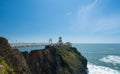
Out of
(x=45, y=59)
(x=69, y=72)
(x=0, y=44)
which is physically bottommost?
(x=69, y=72)

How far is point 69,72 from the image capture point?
50812mm

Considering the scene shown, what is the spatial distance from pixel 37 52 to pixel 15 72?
21.1m

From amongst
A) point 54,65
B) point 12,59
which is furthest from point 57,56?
point 12,59

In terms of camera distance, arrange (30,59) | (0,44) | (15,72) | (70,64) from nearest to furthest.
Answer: (15,72)
(0,44)
(30,59)
(70,64)

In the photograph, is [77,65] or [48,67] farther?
[77,65]

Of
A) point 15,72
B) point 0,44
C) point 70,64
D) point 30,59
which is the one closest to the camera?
point 15,72

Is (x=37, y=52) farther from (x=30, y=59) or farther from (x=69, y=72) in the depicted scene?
(x=69, y=72)

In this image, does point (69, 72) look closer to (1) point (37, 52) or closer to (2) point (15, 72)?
(1) point (37, 52)

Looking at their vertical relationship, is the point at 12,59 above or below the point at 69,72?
above

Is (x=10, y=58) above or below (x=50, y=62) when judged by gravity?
above

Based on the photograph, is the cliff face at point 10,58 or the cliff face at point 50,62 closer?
the cliff face at point 10,58

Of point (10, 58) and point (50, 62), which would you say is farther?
point (50, 62)

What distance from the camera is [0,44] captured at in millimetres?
31891

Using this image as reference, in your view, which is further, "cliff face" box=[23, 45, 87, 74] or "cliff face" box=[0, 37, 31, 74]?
"cliff face" box=[23, 45, 87, 74]
